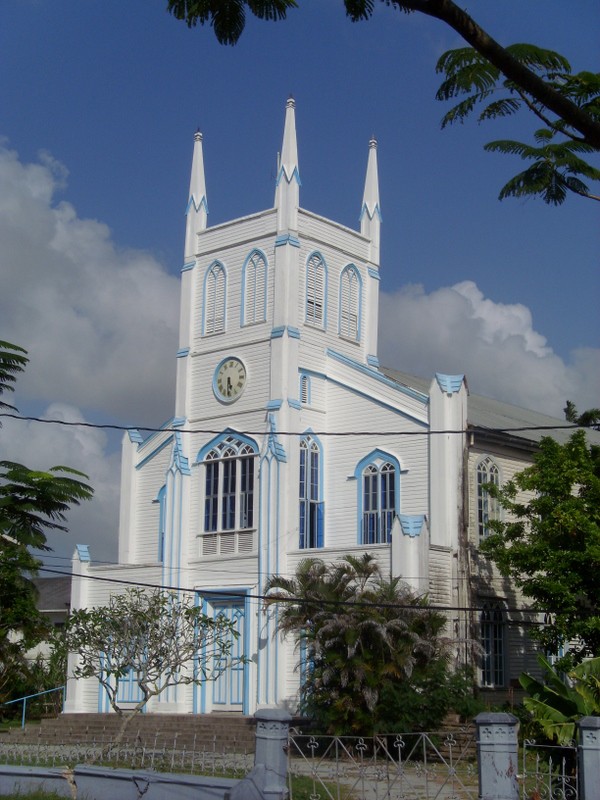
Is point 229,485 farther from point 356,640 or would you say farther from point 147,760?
point 147,760

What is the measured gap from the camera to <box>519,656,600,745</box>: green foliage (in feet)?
60.6

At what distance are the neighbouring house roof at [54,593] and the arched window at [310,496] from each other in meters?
23.3

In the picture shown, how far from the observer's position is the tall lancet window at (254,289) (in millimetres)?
34062

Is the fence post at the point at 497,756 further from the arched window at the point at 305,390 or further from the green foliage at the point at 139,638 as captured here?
the arched window at the point at 305,390

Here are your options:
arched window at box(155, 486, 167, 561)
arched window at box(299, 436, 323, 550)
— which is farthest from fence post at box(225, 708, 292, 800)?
arched window at box(155, 486, 167, 561)

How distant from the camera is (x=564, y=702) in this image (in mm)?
19141

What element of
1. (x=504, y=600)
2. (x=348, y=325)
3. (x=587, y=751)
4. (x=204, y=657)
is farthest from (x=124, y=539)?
(x=587, y=751)

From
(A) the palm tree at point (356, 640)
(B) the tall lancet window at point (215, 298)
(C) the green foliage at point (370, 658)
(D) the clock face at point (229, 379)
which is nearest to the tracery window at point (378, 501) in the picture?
(D) the clock face at point (229, 379)

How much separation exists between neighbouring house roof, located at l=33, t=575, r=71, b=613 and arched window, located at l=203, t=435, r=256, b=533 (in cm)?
2111

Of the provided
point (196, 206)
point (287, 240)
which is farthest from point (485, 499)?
point (196, 206)

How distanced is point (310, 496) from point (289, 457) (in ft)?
4.47

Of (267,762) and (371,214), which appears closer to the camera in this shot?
(267,762)

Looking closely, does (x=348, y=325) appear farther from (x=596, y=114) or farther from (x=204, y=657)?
(x=596, y=114)

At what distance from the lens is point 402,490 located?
102 feet
